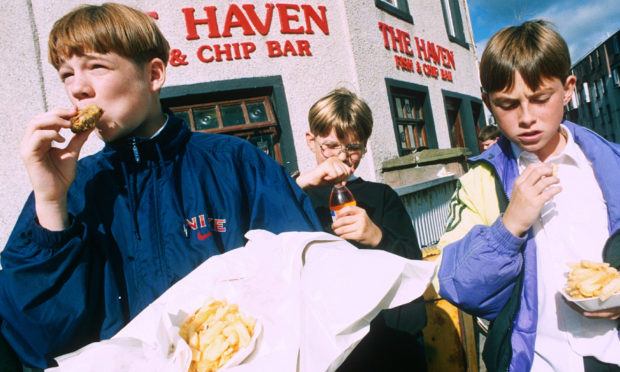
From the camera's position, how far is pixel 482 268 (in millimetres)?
1340

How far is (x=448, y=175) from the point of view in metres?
6.28

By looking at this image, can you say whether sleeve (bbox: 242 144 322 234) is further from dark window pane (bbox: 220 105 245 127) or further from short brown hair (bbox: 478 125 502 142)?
short brown hair (bbox: 478 125 502 142)

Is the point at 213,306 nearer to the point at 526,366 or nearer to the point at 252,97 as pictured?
the point at 526,366

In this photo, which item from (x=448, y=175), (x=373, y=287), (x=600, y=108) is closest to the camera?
(x=373, y=287)

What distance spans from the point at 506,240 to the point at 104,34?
1623 mm

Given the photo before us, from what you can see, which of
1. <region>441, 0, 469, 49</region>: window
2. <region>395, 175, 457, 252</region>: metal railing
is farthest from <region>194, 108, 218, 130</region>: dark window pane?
<region>441, 0, 469, 49</region>: window

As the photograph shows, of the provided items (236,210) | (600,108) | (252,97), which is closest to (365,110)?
(236,210)

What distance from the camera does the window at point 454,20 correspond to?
32.4 ft

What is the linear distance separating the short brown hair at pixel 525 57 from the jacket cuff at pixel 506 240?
24.5 inches

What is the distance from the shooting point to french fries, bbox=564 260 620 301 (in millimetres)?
1175

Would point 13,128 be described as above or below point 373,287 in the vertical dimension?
above

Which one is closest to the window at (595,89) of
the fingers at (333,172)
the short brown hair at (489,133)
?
the short brown hair at (489,133)

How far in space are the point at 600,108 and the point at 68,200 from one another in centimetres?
5201

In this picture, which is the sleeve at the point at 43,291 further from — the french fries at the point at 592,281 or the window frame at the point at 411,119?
the window frame at the point at 411,119
